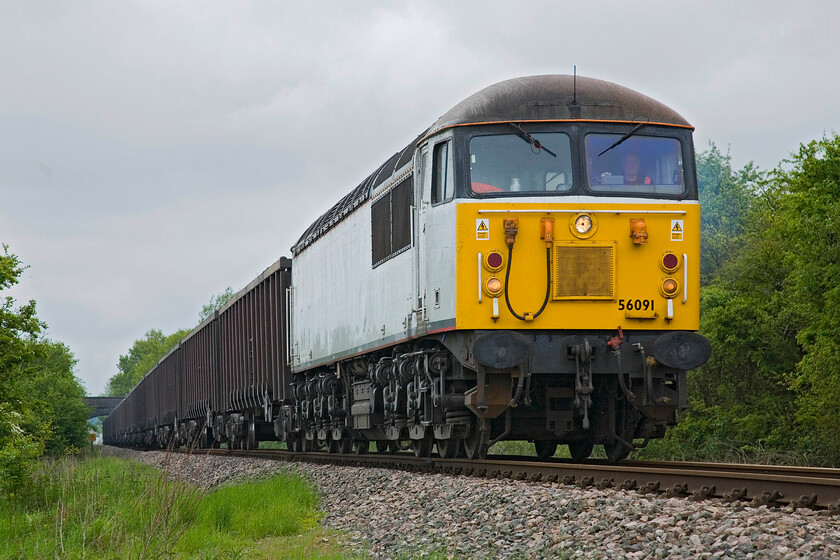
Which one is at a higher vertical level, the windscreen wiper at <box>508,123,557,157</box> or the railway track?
the windscreen wiper at <box>508,123,557,157</box>

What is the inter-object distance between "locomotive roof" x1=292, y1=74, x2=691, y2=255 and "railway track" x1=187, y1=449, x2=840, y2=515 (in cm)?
356

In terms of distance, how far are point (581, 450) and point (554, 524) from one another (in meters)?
5.96

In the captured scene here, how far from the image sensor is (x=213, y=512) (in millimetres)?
10852

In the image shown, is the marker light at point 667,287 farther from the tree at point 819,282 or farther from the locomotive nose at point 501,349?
the tree at point 819,282

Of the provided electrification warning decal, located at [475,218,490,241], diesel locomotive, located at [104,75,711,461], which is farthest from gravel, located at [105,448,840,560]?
electrification warning decal, located at [475,218,490,241]

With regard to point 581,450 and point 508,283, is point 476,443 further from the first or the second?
point 508,283

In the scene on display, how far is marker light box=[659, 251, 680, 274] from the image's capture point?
10.6 meters

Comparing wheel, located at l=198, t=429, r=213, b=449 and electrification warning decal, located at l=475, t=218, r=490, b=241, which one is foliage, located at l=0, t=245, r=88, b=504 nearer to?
wheel, located at l=198, t=429, r=213, b=449

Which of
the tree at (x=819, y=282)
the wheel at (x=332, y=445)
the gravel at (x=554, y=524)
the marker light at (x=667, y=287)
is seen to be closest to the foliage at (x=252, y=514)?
the gravel at (x=554, y=524)

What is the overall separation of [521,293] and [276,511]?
10.6 feet

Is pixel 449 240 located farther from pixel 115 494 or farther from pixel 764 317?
pixel 764 317

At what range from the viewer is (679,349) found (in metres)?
10.4

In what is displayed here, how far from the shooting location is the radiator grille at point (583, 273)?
10.5m

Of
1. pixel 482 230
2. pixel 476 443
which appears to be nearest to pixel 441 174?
pixel 482 230
